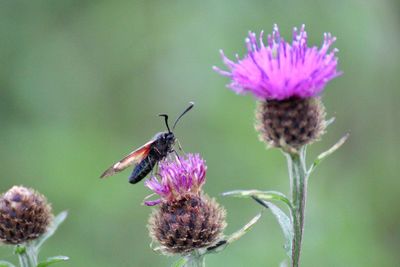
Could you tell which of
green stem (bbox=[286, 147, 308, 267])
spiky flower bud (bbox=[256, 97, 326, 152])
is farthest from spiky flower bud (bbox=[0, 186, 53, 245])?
green stem (bbox=[286, 147, 308, 267])

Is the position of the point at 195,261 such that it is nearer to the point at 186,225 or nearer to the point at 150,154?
the point at 186,225

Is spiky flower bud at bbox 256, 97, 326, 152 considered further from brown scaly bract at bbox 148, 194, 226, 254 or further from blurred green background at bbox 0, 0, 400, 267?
blurred green background at bbox 0, 0, 400, 267

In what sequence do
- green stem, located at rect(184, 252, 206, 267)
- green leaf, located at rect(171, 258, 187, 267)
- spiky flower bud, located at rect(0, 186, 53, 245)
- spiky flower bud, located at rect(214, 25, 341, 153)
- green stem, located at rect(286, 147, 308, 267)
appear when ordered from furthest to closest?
spiky flower bud, located at rect(0, 186, 53, 245) < green stem, located at rect(184, 252, 206, 267) < green leaf, located at rect(171, 258, 187, 267) < spiky flower bud, located at rect(214, 25, 341, 153) < green stem, located at rect(286, 147, 308, 267)

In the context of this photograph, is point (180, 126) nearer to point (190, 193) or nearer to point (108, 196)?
point (108, 196)

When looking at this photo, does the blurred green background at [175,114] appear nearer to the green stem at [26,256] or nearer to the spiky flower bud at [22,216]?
the spiky flower bud at [22,216]

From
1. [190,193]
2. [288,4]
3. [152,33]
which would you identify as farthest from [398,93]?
[190,193]

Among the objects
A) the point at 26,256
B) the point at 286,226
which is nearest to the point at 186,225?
the point at 286,226

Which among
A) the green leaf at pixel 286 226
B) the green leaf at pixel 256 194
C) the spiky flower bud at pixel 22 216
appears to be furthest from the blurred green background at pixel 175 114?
the green leaf at pixel 256 194
